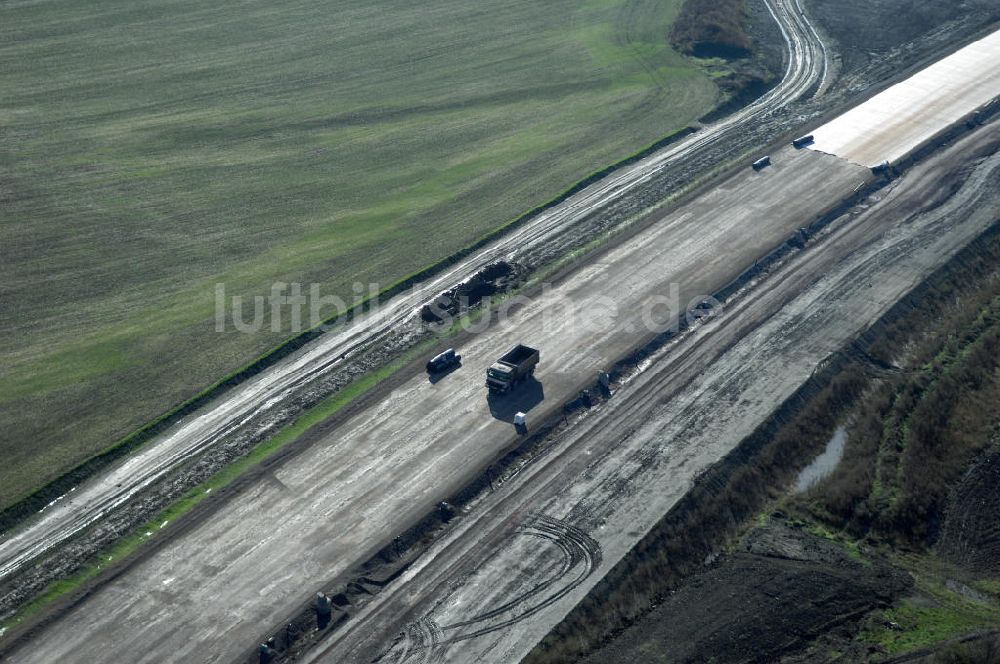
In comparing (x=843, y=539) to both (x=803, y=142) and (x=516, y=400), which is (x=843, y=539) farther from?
(x=803, y=142)

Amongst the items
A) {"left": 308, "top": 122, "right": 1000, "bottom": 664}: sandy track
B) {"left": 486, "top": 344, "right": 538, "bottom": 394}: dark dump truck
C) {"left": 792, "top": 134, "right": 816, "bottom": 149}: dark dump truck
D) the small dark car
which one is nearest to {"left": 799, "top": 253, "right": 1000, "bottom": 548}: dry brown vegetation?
{"left": 308, "top": 122, "right": 1000, "bottom": 664}: sandy track

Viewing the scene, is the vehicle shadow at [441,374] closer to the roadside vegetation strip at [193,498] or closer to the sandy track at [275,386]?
the roadside vegetation strip at [193,498]

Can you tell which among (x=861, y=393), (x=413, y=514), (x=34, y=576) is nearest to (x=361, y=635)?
(x=413, y=514)

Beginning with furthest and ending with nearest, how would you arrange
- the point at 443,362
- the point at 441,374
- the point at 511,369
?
the point at 443,362 → the point at 441,374 → the point at 511,369

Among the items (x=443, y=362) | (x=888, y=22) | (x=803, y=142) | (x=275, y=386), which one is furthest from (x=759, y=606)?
(x=888, y=22)

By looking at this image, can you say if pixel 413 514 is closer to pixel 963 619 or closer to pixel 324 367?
pixel 324 367
